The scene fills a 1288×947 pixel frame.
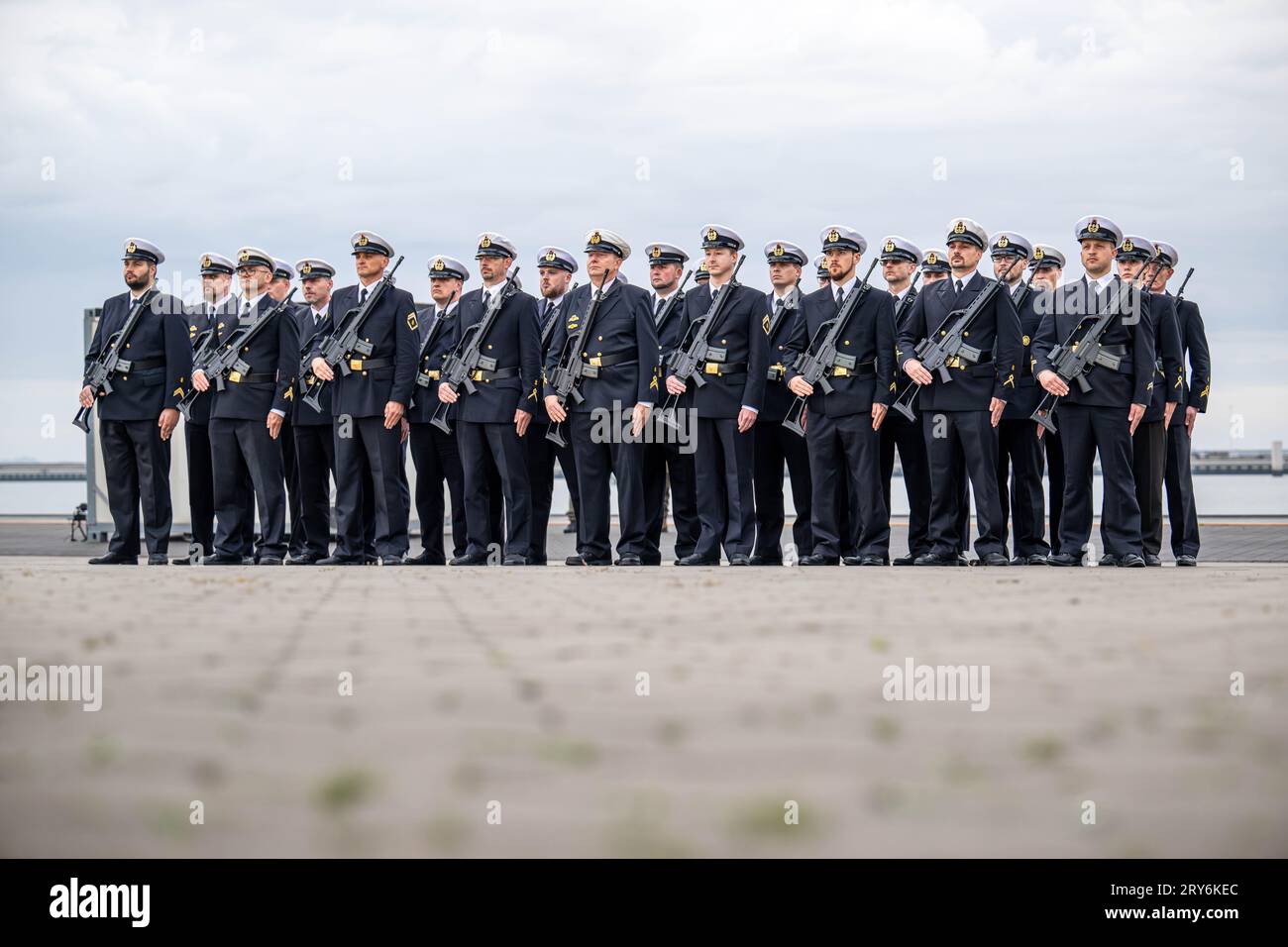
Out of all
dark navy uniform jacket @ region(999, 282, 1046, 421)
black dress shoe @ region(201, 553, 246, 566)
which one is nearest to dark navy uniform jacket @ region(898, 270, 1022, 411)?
dark navy uniform jacket @ region(999, 282, 1046, 421)

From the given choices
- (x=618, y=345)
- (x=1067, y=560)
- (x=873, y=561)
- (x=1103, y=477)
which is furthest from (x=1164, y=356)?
(x=618, y=345)

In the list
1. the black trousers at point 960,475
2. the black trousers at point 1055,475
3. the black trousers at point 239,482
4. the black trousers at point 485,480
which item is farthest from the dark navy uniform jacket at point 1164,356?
the black trousers at point 239,482

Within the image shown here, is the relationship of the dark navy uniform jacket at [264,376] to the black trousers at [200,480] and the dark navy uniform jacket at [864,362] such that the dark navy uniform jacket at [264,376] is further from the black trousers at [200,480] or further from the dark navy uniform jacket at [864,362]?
the dark navy uniform jacket at [864,362]

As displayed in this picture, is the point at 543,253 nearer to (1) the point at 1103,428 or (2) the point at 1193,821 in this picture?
(1) the point at 1103,428

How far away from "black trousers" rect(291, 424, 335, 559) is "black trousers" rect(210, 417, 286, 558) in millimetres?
229

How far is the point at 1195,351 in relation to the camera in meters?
11.8

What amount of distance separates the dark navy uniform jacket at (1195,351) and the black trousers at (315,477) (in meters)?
6.19

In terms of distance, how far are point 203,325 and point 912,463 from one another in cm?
543

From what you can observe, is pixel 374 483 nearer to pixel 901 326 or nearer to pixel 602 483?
pixel 602 483

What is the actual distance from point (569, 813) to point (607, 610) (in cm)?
362

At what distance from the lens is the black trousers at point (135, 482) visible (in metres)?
11.5

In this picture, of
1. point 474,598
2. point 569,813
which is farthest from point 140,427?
point 569,813

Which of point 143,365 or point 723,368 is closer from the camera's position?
point 723,368
